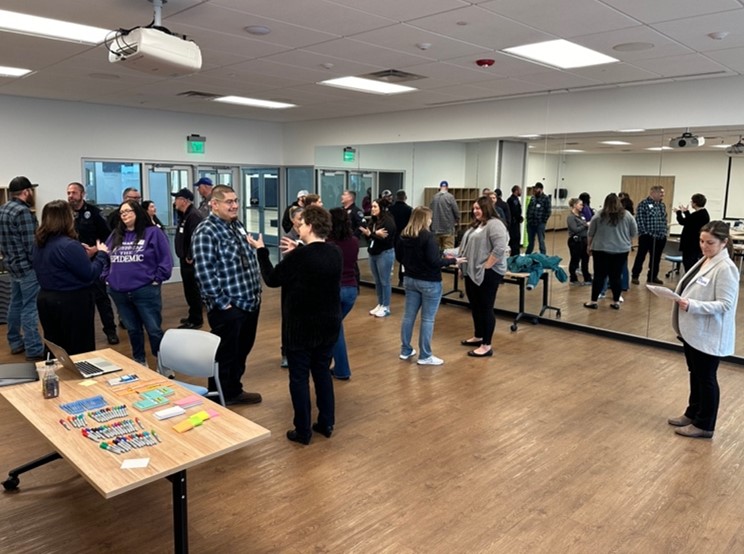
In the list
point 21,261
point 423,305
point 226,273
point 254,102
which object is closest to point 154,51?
point 226,273

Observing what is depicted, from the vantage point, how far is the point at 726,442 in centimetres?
410

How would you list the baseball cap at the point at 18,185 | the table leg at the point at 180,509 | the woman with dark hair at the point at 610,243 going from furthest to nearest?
the woman with dark hair at the point at 610,243, the baseball cap at the point at 18,185, the table leg at the point at 180,509

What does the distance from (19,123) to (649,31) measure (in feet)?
27.6

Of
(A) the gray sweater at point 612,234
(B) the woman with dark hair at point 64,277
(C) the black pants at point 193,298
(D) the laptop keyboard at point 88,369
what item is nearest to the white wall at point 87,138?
(C) the black pants at point 193,298

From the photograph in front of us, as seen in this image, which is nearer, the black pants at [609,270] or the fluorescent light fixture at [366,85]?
the fluorescent light fixture at [366,85]

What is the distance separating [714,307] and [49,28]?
18.1 ft

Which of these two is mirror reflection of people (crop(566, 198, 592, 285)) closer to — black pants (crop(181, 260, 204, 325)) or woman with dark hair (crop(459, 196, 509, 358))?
woman with dark hair (crop(459, 196, 509, 358))

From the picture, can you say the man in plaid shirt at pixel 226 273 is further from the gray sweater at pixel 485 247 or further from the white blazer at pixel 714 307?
the white blazer at pixel 714 307

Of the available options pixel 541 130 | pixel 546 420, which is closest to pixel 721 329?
pixel 546 420

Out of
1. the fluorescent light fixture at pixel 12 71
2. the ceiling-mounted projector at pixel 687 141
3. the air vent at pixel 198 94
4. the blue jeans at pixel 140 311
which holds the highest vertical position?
the air vent at pixel 198 94

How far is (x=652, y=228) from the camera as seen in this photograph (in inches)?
266

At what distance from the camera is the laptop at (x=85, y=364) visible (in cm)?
298

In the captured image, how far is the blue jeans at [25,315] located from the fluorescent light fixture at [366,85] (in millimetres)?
3946

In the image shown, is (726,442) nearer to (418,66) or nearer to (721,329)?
(721,329)
